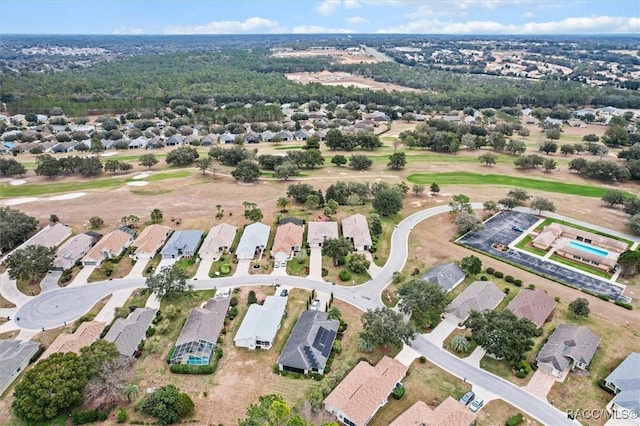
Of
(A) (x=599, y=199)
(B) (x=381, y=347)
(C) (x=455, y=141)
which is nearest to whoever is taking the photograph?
(B) (x=381, y=347)

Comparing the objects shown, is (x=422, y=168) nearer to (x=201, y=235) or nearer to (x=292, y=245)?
(x=292, y=245)

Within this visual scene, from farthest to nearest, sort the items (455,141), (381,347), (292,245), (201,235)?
(455,141) < (201,235) < (292,245) < (381,347)

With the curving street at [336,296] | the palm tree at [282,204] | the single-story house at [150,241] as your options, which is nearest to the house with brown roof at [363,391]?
the curving street at [336,296]

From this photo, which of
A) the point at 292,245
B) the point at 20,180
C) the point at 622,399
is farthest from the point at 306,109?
the point at 622,399

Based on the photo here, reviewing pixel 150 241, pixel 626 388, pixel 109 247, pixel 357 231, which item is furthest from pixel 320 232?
pixel 626 388

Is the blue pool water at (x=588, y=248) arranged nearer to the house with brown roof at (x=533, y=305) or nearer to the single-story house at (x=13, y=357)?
the house with brown roof at (x=533, y=305)

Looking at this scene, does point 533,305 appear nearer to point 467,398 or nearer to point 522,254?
point 522,254

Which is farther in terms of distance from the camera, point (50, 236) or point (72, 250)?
point (50, 236)

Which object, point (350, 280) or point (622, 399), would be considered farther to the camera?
point (350, 280)
